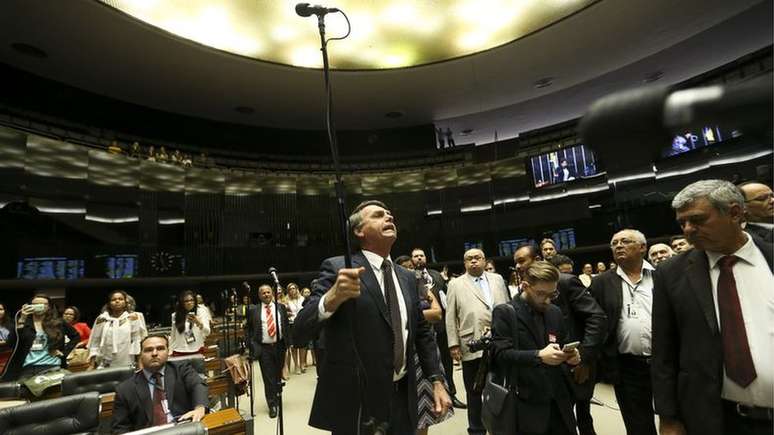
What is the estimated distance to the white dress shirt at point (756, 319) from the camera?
125 cm

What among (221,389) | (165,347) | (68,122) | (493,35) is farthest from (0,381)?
(493,35)

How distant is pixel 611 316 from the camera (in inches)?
102

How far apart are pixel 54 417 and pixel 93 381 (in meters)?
0.88

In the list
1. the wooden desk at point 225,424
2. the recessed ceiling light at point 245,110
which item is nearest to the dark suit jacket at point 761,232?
the wooden desk at point 225,424

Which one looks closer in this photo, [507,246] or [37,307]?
[37,307]

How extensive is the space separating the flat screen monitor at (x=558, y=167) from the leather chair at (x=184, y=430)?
A: 1053 cm

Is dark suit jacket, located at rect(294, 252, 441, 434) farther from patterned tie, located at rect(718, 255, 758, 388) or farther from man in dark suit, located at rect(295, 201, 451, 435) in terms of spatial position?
patterned tie, located at rect(718, 255, 758, 388)

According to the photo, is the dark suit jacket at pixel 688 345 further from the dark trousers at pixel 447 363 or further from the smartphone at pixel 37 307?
the smartphone at pixel 37 307

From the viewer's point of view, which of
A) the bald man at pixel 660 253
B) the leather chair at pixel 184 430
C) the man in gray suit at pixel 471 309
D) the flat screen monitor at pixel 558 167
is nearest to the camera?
the leather chair at pixel 184 430

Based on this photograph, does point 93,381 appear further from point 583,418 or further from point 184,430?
point 583,418

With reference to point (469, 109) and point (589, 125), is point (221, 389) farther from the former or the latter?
point (469, 109)

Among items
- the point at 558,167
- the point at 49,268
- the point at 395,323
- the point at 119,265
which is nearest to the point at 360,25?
the point at 558,167

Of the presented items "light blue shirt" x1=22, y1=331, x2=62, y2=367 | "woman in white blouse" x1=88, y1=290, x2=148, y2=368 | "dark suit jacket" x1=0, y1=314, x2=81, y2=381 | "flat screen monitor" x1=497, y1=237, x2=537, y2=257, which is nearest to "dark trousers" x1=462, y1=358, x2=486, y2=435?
"woman in white blouse" x1=88, y1=290, x2=148, y2=368

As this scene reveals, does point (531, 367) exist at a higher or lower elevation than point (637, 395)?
higher
